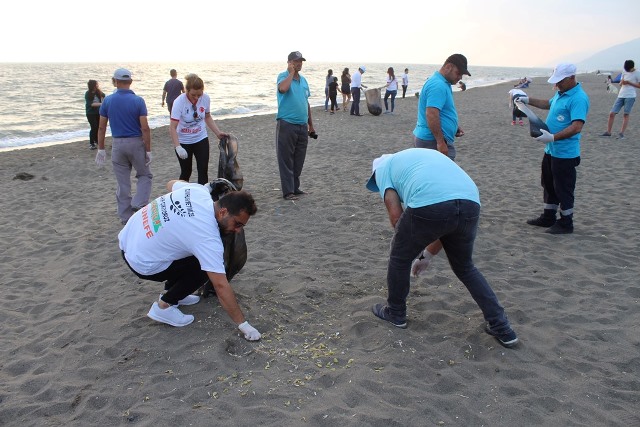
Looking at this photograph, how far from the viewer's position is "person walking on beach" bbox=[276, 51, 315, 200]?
5.77 metres

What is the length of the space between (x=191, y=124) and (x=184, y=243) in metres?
3.13

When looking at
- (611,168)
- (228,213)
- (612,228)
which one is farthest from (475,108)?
(228,213)

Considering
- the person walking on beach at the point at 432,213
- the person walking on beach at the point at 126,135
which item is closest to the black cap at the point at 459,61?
the person walking on beach at the point at 432,213

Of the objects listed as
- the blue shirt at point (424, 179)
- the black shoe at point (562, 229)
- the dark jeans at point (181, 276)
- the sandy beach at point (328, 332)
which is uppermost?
the blue shirt at point (424, 179)

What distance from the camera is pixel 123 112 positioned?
5.32 m

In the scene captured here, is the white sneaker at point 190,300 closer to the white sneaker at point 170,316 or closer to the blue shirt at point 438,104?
the white sneaker at point 170,316

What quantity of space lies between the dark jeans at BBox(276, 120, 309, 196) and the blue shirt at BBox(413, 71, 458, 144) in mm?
1865

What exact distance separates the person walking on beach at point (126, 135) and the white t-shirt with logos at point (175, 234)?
2.53 meters

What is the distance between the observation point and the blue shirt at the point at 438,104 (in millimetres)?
4277

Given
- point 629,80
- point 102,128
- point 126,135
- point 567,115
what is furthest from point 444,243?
point 629,80

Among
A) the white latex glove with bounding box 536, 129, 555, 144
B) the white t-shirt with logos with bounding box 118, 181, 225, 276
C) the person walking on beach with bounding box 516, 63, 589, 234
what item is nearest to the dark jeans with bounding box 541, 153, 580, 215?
the person walking on beach with bounding box 516, 63, 589, 234

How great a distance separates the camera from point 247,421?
95.5 inches

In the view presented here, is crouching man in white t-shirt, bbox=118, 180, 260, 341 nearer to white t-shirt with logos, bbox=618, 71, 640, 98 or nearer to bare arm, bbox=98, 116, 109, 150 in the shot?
bare arm, bbox=98, 116, 109, 150

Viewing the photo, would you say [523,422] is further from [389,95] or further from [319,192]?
[389,95]
